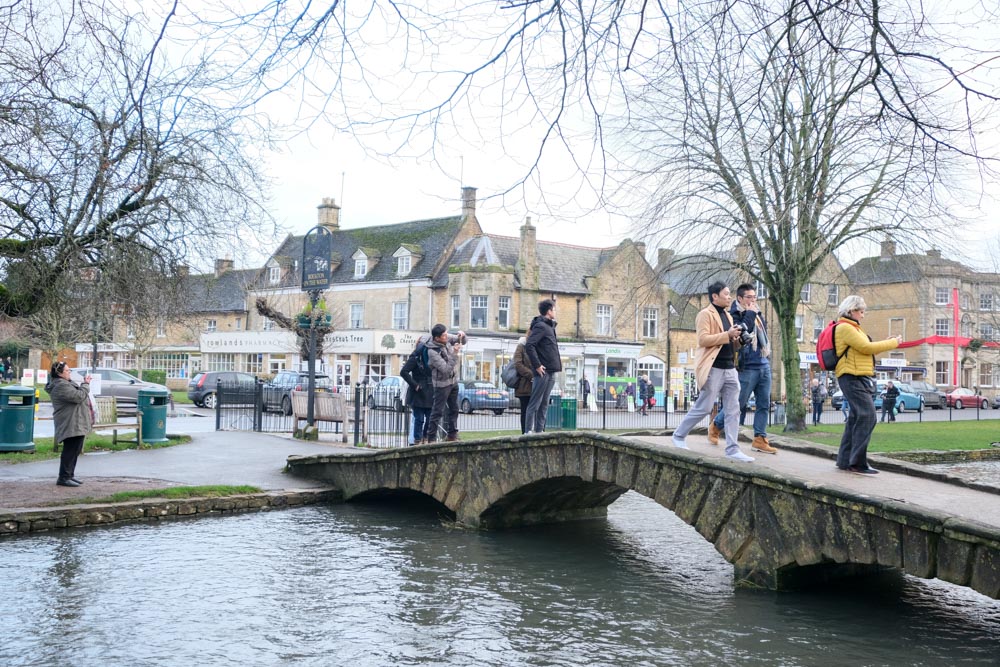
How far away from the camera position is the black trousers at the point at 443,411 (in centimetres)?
1500

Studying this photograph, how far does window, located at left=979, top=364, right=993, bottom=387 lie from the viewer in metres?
67.6

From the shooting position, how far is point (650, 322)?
184ft

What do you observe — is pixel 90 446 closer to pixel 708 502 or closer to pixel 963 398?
pixel 708 502

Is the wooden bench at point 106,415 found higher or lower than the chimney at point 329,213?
lower

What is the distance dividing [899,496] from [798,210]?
16.2 metres

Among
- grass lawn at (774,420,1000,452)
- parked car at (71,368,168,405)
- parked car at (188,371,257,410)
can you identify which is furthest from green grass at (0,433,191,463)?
parked car at (188,371,257,410)

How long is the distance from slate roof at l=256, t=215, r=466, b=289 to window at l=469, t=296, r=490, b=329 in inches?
134

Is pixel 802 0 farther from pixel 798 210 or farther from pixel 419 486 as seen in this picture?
pixel 798 210

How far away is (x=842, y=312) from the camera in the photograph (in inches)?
398

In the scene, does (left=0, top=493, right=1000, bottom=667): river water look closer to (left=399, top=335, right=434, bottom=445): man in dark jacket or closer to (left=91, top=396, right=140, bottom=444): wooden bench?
(left=399, top=335, right=434, bottom=445): man in dark jacket

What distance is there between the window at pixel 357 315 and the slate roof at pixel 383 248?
4.83 ft

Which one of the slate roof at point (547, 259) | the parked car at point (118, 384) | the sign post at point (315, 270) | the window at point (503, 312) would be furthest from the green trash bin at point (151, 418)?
the slate roof at point (547, 259)

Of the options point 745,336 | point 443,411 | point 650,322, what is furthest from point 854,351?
point 650,322

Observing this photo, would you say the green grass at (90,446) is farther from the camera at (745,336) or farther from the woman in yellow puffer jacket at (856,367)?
the woman in yellow puffer jacket at (856,367)
